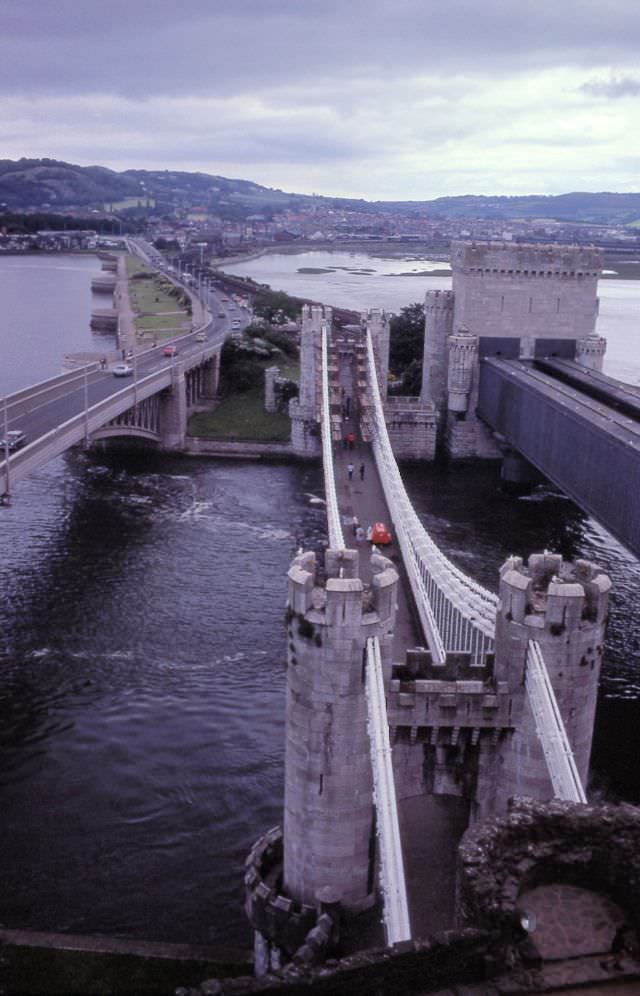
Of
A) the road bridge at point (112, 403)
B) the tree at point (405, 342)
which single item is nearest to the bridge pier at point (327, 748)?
the road bridge at point (112, 403)

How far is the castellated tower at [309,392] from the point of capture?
274 feet

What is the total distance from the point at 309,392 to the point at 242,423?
9601 mm

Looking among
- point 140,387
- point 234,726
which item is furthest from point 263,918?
point 140,387

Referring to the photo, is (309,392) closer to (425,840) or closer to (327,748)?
(425,840)

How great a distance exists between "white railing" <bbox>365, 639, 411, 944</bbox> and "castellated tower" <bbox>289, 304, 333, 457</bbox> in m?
62.4

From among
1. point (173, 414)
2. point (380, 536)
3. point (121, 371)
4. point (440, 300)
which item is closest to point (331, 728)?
point (380, 536)

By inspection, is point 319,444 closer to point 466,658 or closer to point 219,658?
point 219,658

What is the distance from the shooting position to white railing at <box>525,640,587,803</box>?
18.7 m

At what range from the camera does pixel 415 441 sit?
83562mm

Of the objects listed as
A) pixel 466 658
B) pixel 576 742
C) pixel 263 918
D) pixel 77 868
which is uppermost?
pixel 466 658

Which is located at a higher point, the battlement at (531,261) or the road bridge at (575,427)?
the battlement at (531,261)

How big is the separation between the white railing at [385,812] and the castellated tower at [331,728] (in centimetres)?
55

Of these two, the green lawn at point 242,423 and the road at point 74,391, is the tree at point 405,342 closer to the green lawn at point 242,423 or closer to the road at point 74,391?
the green lawn at point 242,423

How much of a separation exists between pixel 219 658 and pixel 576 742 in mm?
24862
